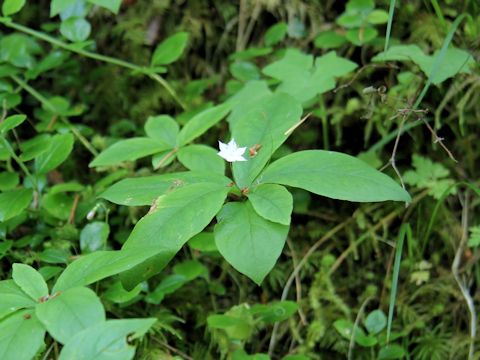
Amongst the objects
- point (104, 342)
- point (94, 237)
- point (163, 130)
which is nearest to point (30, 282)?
point (104, 342)

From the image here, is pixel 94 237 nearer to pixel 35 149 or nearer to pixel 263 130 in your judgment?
pixel 35 149

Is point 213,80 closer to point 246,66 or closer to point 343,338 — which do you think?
point 246,66

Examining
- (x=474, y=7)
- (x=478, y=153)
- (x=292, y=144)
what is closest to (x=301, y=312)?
(x=292, y=144)

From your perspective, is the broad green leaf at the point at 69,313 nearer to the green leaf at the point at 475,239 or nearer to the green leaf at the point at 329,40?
the green leaf at the point at 475,239

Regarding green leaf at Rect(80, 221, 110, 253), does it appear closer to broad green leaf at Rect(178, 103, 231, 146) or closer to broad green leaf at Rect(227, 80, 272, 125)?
broad green leaf at Rect(178, 103, 231, 146)

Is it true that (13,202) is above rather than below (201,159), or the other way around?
below

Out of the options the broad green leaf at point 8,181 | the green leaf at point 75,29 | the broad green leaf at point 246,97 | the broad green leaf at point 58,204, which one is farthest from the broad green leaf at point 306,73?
the broad green leaf at point 8,181
